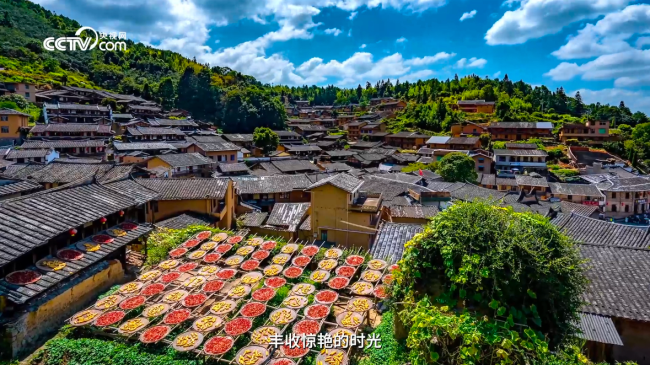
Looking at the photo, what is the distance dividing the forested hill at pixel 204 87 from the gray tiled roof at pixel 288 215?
5481cm

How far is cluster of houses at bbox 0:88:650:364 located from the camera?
10680 mm

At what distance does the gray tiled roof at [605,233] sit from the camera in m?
18.5

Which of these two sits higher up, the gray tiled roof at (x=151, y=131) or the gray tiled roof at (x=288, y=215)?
the gray tiled roof at (x=151, y=131)

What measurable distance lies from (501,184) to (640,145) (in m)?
42.7

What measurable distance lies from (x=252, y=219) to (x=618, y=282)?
70.4 ft

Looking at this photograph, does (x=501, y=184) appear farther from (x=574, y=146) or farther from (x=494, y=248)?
(x=494, y=248)

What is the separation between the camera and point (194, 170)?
148 ft

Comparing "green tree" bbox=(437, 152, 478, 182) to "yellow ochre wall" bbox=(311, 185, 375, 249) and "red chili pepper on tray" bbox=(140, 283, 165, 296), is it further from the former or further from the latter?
"red chili pepper on tray" bbox=(140, 283, 165, 296)

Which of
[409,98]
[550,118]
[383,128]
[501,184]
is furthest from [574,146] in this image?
[409,98]

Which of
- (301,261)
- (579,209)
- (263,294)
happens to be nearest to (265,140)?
(579,209)

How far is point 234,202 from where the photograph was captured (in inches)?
1155

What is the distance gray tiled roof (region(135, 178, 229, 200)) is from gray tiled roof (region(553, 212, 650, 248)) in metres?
19.9

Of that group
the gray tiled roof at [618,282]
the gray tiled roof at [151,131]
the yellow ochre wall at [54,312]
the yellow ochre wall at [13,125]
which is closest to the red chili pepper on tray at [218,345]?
the yellow ochre wall at [54,312]

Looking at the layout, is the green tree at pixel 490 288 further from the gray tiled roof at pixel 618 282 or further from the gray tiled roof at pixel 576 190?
the gray tiled roof at pixel 576 190
